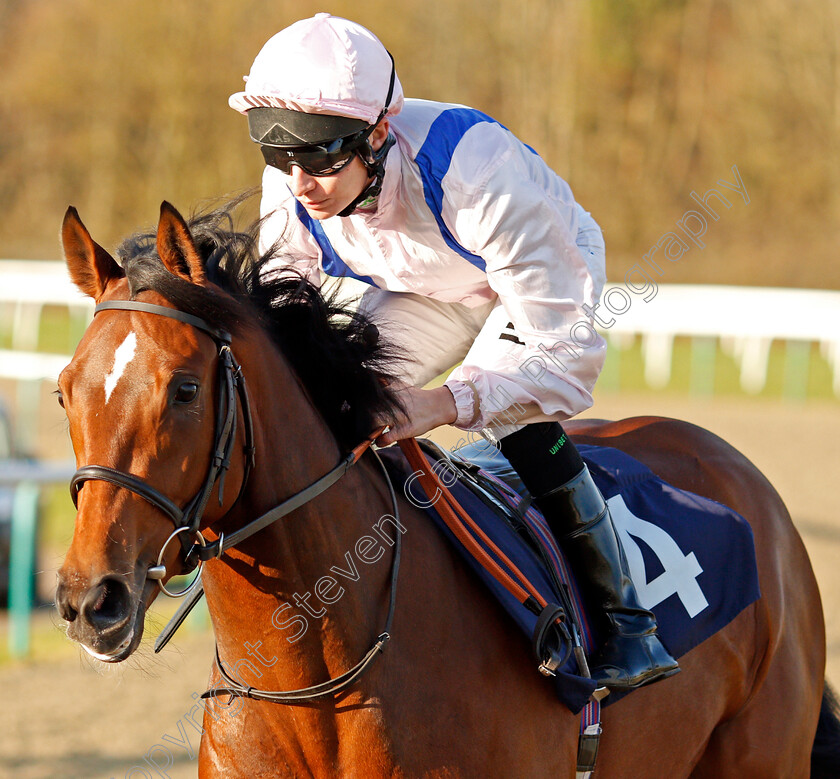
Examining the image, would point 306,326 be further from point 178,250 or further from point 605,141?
point 605,141

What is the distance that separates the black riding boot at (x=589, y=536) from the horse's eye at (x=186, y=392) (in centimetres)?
109

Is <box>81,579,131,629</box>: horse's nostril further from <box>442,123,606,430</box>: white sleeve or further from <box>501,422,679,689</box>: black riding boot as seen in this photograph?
<box>501,422,679,689</box>: black riding boot

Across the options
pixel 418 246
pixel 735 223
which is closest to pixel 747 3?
pixel 735 223

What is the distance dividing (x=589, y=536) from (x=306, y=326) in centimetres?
102

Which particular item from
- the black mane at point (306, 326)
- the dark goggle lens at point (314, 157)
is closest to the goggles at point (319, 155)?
the dark goggle lens at point (314, 157)

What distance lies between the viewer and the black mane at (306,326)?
214 centimetres

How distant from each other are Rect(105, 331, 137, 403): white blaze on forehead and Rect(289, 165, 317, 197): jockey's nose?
0.65 m

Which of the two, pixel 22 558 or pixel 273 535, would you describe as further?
pixel 22 558

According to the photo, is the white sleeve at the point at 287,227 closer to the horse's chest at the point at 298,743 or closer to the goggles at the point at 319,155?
the goggles at the point at 319,155

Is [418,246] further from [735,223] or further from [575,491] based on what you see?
[735,223]

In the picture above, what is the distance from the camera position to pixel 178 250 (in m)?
2.01

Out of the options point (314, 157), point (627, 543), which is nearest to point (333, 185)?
point (314, 157)

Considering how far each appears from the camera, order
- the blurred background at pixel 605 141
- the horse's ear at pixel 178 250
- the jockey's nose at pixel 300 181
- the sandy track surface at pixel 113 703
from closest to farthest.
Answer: the horse's ear at pixel 178 250 < the jockey's nose at pixel 300 181 < the sandy track surface at pixel 113 703 < the blurred background at pixel 605 141

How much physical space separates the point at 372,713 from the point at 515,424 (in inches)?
32.5
